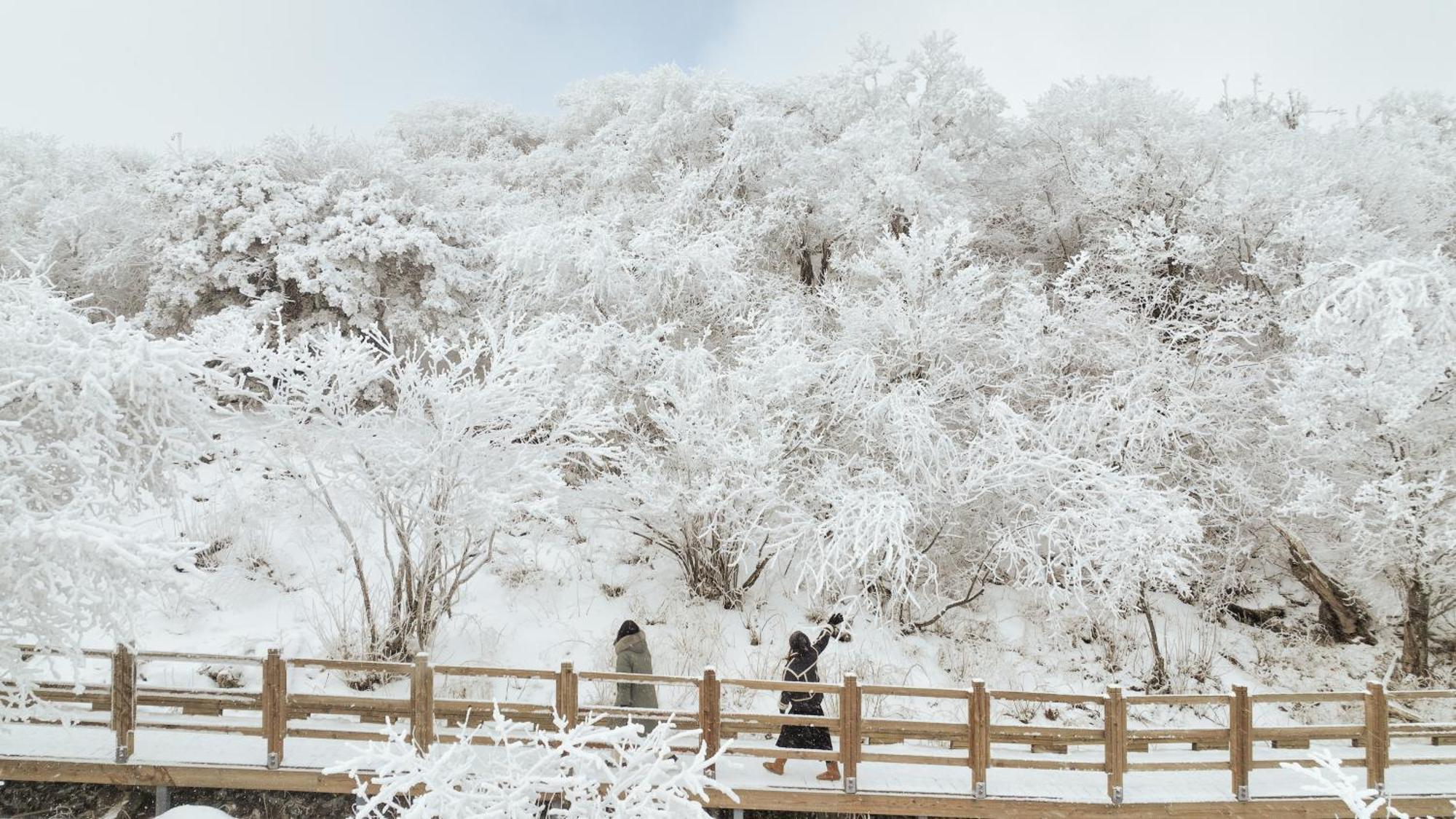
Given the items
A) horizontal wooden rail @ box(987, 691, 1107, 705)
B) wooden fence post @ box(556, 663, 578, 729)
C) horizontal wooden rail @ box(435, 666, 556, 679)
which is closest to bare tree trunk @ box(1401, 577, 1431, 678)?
horizontal wooden rail @ box(987, 691, 1107, 705)

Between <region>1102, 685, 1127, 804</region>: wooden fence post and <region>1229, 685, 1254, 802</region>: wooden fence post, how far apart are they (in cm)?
98

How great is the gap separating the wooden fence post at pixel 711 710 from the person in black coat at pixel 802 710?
583 millimetres

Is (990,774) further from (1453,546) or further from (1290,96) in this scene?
(1290,96)

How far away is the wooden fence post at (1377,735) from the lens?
6863 mm

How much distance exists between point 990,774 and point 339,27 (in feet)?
129

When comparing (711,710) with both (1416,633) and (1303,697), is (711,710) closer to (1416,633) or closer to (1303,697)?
(1303,697)

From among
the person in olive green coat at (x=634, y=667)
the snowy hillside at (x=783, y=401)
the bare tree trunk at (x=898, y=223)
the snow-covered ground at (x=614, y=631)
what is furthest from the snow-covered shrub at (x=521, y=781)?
the bare tree trunk at (x=898, y=223)

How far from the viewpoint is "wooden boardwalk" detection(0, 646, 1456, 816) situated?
6461 mm

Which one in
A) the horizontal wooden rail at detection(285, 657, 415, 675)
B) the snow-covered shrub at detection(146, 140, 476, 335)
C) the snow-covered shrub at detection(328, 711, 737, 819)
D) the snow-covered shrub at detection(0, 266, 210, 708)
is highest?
the snow-covered shrub at detection(146, 140, 476, 335)

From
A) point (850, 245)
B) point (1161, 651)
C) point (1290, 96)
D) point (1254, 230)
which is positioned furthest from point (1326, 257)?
point (1290, 96)

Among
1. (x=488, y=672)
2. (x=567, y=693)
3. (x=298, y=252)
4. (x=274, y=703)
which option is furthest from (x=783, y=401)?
(x=298, y=252)

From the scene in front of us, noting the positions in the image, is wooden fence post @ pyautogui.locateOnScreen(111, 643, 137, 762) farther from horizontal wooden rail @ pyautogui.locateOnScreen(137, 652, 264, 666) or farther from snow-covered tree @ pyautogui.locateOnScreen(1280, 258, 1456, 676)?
snow-covered tree @ pyautogui.locateOnScreen(1280, 258, 1456, 676)

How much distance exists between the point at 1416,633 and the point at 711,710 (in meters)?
8.87

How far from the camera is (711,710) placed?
261 inches
